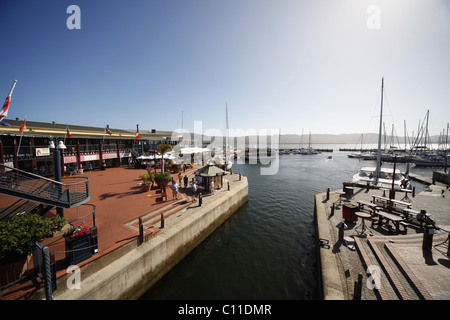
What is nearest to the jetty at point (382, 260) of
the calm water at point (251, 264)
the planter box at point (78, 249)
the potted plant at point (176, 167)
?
the calm water at point (251, 264)

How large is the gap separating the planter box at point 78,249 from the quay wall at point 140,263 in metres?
0.43

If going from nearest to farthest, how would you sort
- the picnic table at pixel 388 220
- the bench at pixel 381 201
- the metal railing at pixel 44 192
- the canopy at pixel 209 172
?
the metal railing at pixel 44 192, the picnic table at pixel 388 220, the bench at pixel 381 201, the canopy at pixel 209 172

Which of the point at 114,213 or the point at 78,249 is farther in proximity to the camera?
the point at 114,213

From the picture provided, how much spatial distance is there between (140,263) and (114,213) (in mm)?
4600

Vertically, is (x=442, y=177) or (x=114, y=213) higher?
(x=114, y=213)

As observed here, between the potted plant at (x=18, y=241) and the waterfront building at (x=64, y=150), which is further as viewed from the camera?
the waterfront building at (x=64, y=150)

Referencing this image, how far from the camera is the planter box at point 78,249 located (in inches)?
234

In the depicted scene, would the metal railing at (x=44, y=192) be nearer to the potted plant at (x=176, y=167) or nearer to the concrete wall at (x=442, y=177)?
the potted plant at (x=176, y=167)

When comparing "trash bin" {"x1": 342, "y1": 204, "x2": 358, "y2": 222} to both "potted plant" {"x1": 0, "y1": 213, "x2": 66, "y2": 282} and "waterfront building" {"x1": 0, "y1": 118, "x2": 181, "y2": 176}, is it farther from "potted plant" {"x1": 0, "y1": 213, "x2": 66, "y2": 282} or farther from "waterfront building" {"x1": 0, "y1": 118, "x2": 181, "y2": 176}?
"waterfront building" {"x1": 0, "y1": 118, "x2": 181, "y2": 176}

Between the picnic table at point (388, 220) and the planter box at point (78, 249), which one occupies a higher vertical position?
the planter box at point (78, 249)

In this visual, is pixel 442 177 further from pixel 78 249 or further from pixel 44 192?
pixel 44 192

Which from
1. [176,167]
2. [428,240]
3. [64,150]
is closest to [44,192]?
[428,240]

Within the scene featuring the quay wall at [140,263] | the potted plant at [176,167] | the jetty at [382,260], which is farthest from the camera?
the potted plant at [176,167]

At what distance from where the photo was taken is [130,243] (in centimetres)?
741
